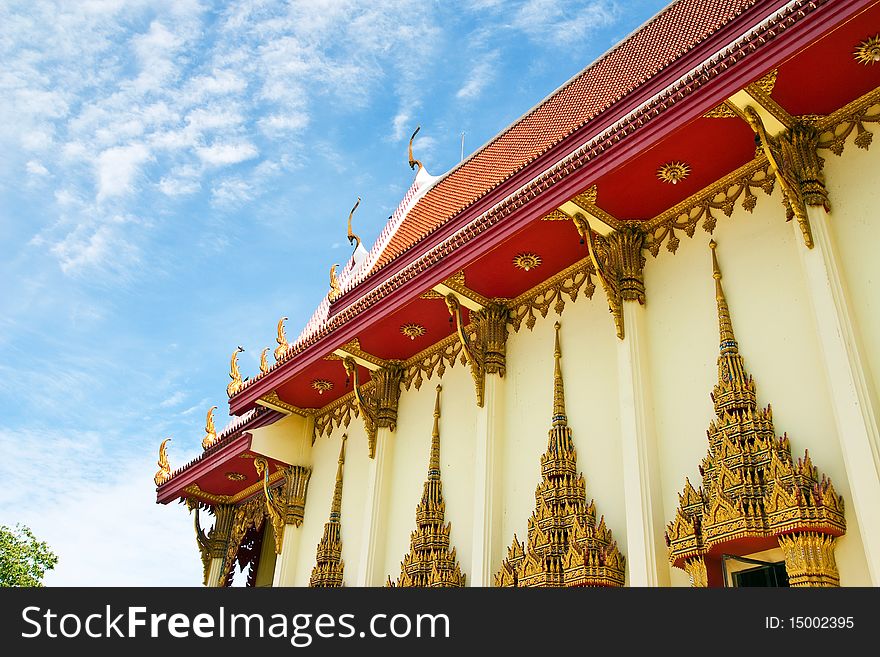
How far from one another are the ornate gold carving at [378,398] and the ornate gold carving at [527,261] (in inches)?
89.2

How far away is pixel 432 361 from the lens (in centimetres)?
967

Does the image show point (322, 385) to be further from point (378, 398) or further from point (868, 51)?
point (868, 51)

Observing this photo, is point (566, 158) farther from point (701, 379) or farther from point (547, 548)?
point (547, 548)

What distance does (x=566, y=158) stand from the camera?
723 centimetres

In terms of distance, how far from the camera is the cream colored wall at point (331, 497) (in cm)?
963

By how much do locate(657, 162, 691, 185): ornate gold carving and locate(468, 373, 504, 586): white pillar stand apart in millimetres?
2455

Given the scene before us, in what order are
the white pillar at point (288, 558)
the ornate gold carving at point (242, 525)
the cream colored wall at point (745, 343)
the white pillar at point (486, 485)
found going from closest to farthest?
the cream colored wall at point (745, 343) < the white pillar at point (486, 485) < the white pillar at point (288, 558) < the ornate gold carving at point (242, 525)

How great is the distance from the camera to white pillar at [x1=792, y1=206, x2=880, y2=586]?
17.4ft

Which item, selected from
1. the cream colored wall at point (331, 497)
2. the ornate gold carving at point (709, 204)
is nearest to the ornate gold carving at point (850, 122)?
the ornate gold carving at point (709, 204)

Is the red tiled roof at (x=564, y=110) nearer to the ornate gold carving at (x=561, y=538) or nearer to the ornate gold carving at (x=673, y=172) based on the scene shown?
the ornate gold carving at (x=673, y=172)

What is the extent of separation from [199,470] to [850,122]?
877 centimetres

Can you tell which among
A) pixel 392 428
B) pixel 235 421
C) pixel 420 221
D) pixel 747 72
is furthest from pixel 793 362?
pixel 235 421

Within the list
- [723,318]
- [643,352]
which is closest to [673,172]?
[723,318]

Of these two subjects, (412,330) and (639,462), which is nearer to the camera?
(639,462)
